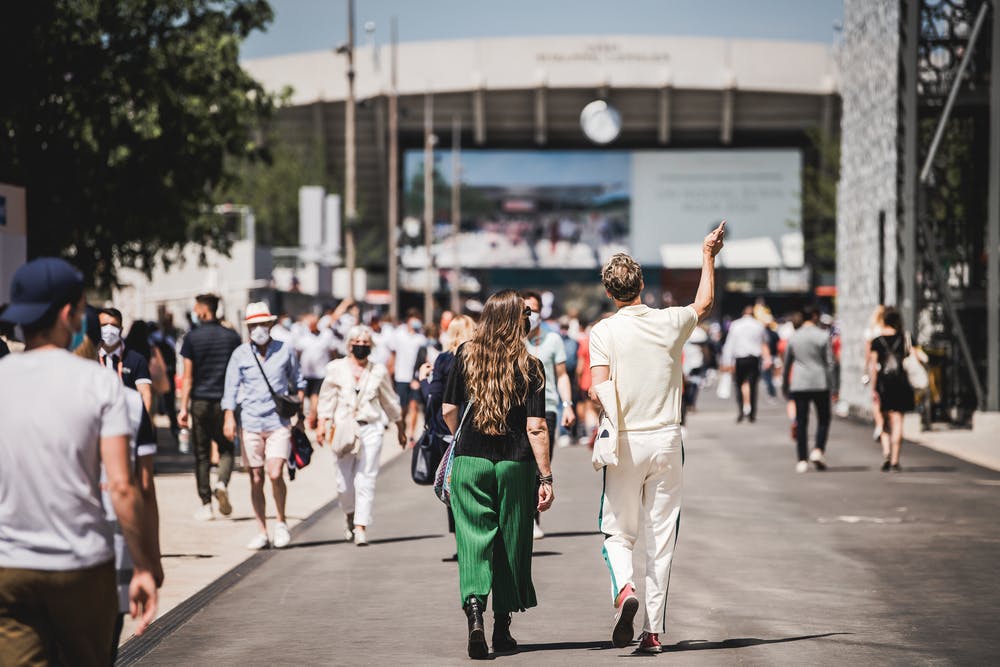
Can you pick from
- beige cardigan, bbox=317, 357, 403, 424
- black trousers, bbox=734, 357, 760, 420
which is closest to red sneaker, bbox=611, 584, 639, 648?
beige cardigan, bbox=317, 357, 403, 424

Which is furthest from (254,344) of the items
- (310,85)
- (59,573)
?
(310,85)

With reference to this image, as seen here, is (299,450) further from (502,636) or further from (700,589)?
(502,636)

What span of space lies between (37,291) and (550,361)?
8.85 m

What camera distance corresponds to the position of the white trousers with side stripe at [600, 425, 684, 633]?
24.1 feet

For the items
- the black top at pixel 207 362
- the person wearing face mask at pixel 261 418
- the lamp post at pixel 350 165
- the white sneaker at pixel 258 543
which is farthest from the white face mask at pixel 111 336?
the lamp post at pixel 350 165

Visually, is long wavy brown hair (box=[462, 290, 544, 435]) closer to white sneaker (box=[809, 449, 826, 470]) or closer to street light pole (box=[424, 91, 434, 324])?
white sneaker (box=[809, 449, 826, 470])

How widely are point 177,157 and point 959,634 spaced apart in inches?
680

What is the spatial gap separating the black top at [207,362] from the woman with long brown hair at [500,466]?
6.43m

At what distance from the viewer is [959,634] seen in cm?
788

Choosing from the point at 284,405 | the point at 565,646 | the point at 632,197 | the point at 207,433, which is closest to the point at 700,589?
the point at 565,646

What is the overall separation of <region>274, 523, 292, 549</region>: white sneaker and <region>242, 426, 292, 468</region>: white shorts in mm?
468

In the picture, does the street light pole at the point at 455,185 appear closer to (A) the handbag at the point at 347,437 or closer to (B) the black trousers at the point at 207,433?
(B) the black trousers at the point at 207,433

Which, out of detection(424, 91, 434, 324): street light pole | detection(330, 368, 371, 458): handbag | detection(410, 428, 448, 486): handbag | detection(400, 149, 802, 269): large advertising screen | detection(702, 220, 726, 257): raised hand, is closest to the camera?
detection(702, 220, 726, 257): raised hand

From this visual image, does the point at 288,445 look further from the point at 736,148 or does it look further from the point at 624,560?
the point at 736,148
